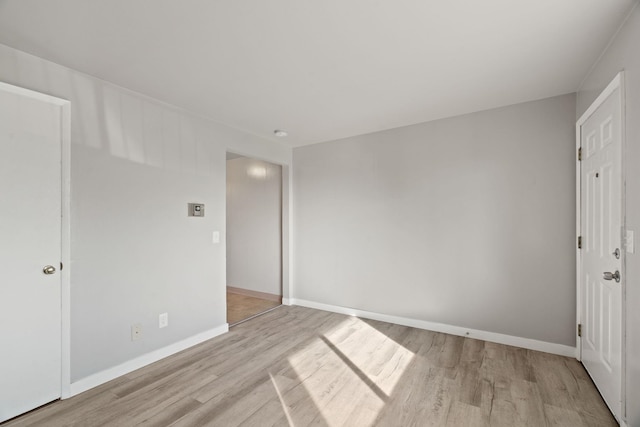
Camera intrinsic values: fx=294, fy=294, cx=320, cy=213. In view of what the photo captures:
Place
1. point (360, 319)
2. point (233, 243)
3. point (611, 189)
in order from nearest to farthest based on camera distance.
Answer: point (611, 189), point (360, 319), point (233, 243)

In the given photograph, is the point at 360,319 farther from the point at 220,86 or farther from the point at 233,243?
the point at 220,86

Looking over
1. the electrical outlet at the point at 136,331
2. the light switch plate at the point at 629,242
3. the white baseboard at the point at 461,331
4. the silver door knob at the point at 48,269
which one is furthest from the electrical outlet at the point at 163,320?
the light switch plate at the point at 629,242

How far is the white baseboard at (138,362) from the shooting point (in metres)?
2.22

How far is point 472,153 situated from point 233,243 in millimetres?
3910

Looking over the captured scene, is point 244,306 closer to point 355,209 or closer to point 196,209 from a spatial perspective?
point 196,209

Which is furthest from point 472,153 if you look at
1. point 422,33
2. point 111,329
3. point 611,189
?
point 111,329

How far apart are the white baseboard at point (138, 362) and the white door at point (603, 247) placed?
3.34 meters

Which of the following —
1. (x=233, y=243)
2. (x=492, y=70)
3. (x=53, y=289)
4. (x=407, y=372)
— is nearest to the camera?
(x=53, y=289)

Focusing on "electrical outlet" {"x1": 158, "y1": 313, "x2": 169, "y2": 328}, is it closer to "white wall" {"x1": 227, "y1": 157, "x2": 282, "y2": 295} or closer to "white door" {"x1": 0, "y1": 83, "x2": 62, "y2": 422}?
"white door" {"x1": 0, "y1": 83, "x2": 62, "y2": 422}

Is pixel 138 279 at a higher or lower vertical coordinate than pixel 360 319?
higher

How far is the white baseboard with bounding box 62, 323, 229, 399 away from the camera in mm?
2223

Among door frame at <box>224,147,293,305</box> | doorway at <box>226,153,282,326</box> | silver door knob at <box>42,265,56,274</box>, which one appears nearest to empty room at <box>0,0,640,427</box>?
silver door knob at <box>42,265,56,274</box>

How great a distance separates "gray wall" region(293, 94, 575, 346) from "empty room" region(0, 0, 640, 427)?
2cm

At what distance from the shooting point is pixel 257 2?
1.53m
